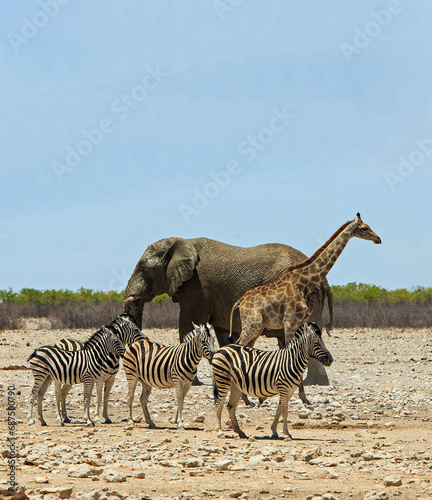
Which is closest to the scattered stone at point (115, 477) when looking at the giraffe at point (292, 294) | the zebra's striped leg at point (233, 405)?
the zebra's striped leg at point (233, 405)

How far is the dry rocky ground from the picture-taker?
22.7 feet

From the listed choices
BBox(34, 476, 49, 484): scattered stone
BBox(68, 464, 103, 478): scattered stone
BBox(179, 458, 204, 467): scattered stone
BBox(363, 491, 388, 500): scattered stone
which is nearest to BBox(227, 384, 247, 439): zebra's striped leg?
BBox(179, 458, 204, 467): scattered stone

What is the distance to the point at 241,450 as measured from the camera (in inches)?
341

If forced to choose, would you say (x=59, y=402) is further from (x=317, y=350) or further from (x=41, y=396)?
(x=317, y=350)

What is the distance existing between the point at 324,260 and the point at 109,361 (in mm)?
4244

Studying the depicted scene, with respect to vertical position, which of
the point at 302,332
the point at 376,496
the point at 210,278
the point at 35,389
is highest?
the point at 210,278

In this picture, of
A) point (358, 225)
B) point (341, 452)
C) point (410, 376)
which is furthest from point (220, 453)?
point (410, 376)

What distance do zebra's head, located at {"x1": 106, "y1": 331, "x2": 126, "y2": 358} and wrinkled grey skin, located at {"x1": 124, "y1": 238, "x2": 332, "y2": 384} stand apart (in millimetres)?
3560

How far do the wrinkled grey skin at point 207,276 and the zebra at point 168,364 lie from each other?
3654 mm

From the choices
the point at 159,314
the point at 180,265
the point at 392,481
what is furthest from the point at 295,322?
the point at 159,314

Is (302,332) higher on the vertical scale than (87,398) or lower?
higher

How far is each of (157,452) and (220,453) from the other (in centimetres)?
71

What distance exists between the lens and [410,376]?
1619cm

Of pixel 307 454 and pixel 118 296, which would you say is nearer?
pixel 307 454
